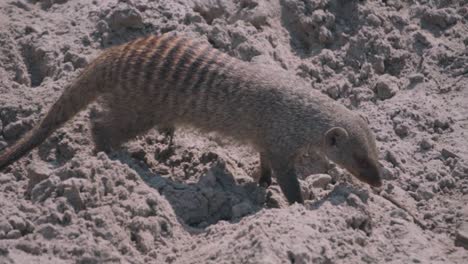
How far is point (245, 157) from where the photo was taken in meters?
4.91

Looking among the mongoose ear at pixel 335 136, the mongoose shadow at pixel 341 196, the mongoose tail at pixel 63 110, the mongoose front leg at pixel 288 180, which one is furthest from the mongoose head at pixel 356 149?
the mongoose tail at pixel 63 110

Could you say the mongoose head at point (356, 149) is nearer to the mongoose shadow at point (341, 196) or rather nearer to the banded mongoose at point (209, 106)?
the banded mongoose at point (209, 106)

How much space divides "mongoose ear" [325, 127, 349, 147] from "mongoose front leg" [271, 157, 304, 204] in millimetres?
261

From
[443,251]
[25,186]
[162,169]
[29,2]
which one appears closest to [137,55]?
[162,169]

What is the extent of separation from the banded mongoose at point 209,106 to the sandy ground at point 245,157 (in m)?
0.16

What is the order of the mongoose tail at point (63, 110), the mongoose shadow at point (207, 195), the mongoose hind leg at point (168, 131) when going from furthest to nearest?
the mongoose hind leg at point (168, 131)
the mongoose tail at point (63, 110)
the mongoose shadow at point (207, 195)

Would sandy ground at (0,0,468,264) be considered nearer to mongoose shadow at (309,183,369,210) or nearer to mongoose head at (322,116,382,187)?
mongoose shadow at (309,183,369,210)

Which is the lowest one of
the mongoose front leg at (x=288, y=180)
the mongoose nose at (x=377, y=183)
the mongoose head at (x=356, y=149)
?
the mongoose front leg at (x=288, y=180)

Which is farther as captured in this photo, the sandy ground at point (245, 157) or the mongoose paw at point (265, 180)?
the mongoose paw at point (265, 180)

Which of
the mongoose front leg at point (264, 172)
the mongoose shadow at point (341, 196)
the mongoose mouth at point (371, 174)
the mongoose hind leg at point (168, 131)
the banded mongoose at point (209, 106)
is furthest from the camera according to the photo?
the mongoose hind leg at point (168, 131)

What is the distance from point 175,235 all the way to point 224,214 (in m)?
0.43

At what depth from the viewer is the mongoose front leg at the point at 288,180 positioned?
418 centimetres

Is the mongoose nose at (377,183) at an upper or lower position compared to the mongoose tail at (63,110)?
upper

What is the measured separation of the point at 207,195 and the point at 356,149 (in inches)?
35.3
